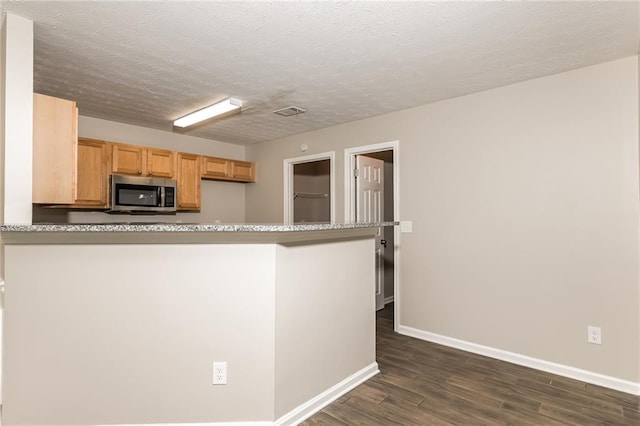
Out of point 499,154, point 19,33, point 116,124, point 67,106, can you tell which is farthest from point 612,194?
point 116,124

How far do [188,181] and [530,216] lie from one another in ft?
13.1

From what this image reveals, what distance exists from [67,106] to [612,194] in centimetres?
394

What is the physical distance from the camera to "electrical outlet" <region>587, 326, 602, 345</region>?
2.59 m

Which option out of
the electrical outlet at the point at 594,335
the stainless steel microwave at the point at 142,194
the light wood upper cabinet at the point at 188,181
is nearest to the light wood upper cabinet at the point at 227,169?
the light wood upper cabinet at the point at 188,181

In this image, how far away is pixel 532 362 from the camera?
288 centimetres

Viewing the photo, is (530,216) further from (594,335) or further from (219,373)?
(219,373)

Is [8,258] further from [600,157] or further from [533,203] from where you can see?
[600,157]

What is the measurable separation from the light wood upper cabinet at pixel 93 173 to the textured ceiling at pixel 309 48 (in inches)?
19.1

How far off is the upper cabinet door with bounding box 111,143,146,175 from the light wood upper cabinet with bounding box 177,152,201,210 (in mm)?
475

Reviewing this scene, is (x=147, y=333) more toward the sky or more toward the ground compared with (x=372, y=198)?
more toward the ground

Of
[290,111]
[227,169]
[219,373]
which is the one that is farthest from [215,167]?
[219,373]

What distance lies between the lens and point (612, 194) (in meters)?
2.54

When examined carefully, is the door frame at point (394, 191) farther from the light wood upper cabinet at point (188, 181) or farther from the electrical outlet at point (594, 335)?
the light wood upper cabinet at point (188, 181)

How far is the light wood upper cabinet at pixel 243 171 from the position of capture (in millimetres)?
5109
